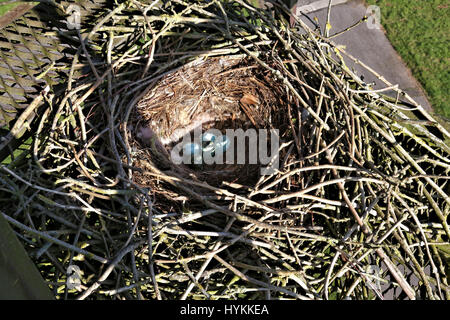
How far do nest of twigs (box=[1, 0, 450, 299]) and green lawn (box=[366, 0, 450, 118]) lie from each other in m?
2.01

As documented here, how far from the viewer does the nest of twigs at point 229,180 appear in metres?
1.04

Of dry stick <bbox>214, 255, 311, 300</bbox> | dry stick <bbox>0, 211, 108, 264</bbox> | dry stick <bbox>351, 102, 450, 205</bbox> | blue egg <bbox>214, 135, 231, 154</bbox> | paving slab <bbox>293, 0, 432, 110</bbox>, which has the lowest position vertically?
dry stick <bbox>214, 255, 311, 300</bbox>

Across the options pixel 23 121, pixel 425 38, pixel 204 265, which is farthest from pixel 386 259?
pixel 425 38

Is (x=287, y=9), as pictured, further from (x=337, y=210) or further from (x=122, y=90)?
(x=337, y=210)

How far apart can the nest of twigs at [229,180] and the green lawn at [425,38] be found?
79.2 inches

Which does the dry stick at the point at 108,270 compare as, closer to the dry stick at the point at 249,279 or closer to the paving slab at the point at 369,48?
the dry stick at the point at 249,279

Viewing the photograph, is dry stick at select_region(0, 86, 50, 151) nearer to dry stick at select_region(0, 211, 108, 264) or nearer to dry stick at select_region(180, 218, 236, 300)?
dry stick at select_region(0, 211, 108, 264)

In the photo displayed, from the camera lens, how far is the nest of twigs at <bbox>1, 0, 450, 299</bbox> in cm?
104

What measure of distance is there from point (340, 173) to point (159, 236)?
0.56 meters

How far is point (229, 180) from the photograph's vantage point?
1.50 m

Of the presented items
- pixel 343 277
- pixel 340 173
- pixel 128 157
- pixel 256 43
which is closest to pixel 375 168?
pixel 340 173

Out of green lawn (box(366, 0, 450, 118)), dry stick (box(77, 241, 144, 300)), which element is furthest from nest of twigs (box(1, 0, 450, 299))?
green lawn (box(366, 0, 450, 118))
